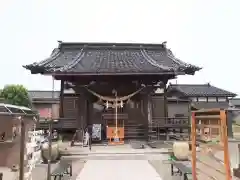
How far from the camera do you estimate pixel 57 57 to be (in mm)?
17156

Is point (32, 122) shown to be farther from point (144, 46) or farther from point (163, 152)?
point (144, 46)

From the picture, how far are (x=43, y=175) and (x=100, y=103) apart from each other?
8123mm

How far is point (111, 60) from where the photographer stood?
1677 cm

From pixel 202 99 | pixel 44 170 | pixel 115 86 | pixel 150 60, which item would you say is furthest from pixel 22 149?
pixel 202 99

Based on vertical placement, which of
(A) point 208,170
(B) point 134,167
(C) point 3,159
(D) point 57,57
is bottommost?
(B) point 134,167

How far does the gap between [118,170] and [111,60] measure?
9.60 m

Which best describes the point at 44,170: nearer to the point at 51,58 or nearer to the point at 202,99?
the point at 51,58

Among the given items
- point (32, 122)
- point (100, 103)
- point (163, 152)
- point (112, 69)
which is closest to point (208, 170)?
point (32, 122)

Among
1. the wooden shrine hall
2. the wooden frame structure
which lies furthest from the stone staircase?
the wooden frame structure

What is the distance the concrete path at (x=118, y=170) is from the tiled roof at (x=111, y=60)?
577 centimetres

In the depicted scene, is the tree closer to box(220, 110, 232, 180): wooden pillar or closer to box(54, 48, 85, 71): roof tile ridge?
box(54, 48, 85, 71): roof tile ridge

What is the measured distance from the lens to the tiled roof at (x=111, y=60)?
46.1 feet

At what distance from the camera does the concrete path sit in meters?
7.46

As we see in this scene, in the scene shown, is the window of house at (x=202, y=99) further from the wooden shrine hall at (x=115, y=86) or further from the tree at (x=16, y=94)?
the tree at (x=16, y=94)
